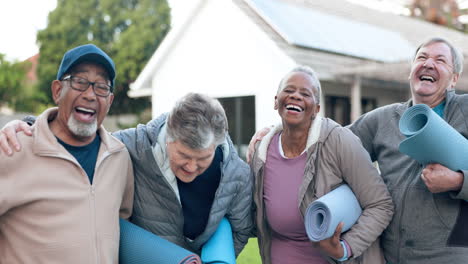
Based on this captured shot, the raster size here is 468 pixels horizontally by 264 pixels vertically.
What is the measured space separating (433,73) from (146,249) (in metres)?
1.83

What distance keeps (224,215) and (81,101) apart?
3.28ft

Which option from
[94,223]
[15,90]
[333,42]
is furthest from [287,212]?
[15,90]

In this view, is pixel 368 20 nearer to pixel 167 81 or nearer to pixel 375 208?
pixel 167 81

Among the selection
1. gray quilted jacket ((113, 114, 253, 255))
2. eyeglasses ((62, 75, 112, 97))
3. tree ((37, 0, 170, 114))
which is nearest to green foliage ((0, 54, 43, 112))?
tree ((37, 0, 170, 114))

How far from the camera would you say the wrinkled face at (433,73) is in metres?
2.67

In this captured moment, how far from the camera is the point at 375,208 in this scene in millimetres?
2562

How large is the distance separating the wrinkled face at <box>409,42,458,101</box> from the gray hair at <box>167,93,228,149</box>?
114 cm

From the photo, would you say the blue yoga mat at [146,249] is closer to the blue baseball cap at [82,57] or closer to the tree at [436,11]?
the blue baseball cap at [82,57]

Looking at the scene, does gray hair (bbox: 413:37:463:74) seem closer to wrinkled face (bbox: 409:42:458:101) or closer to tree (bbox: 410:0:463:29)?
wrinkled face (bbox: 409:42:458:101)

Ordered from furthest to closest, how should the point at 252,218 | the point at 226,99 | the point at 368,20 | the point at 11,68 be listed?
the point at 11,68
the point at 368,20
the point at 226,99
the point at 252,218

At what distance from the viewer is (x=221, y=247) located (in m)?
2.57

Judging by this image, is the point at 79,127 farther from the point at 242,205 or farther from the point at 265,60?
the point at 265,60

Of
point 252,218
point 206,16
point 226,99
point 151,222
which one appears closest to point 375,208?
point 252,218

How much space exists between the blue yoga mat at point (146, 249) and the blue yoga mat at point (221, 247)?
8 cm
